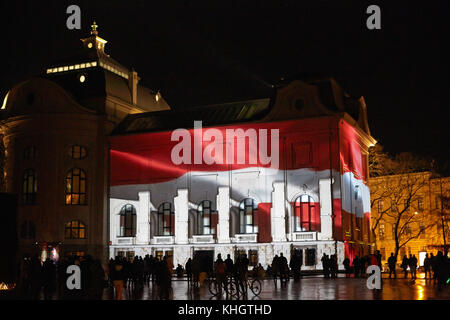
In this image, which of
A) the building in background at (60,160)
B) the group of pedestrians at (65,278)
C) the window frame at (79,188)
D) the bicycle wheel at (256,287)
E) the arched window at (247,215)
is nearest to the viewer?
the group of pedestrians at (65,278)

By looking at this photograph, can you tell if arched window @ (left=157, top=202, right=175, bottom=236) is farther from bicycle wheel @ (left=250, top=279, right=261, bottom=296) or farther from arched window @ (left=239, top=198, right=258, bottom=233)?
bicycle wheel @ (left=250, top=279, right=261, bottom=296)

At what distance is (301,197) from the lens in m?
47.8

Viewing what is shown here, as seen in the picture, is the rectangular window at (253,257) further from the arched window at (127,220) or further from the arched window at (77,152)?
the arched window at (77,152)

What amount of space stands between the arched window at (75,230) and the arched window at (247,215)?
13339mm

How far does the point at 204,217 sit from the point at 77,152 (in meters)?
12.4

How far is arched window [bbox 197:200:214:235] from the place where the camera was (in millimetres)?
50475

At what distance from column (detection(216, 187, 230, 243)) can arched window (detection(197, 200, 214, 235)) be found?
1085mm

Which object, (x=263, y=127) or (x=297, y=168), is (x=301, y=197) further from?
(x=263, y=127)

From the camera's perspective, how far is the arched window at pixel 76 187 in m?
53.7

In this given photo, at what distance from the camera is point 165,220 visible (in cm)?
5206

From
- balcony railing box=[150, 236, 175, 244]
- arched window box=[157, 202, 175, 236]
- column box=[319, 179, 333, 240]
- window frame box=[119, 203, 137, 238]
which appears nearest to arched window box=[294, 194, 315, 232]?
column box=[319, 179, 333, 240]

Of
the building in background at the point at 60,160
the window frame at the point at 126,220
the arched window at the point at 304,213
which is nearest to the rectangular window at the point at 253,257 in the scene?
the arched window at the point at 304,213
